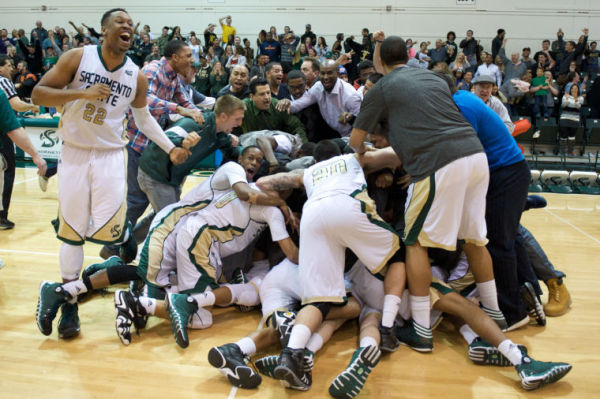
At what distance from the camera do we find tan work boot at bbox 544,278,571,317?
405cm

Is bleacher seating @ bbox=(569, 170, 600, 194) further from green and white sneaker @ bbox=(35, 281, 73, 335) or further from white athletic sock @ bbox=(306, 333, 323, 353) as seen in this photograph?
green and white sneaker @ bbox=(35, 281, 73, 335)

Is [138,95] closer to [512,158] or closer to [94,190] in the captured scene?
[94,190]

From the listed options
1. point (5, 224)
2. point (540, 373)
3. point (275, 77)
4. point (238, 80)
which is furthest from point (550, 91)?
point (5, 224)

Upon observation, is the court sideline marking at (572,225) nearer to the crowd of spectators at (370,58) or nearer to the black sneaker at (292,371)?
the crowd of spectators at (370,58)

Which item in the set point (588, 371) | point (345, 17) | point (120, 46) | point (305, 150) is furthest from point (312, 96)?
point (345, 17)

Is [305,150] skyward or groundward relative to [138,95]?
groundward

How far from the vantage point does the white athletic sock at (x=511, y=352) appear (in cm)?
298

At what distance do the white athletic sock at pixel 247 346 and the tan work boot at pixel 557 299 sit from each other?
2.43 metres

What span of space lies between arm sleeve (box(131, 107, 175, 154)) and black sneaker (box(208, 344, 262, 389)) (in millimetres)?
1818

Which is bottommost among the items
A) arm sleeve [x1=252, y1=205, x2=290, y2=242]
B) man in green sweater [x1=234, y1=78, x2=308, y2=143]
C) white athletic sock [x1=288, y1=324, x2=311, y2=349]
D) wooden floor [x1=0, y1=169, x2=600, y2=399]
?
wooden floor [x1=0, y1=169, x2=600, y2=399]

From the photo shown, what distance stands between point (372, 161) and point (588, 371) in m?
1.95

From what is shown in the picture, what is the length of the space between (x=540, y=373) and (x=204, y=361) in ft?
6.63

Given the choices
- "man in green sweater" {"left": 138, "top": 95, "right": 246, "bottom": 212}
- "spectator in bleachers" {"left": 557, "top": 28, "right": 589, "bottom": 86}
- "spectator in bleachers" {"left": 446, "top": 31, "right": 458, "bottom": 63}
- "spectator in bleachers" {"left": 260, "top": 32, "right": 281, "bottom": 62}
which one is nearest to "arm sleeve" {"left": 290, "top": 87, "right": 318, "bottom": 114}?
"man in green sweater" {"left": 138, "top": 95, "right": 246, "bottom": 212}

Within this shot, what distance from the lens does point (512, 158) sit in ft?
12.1
